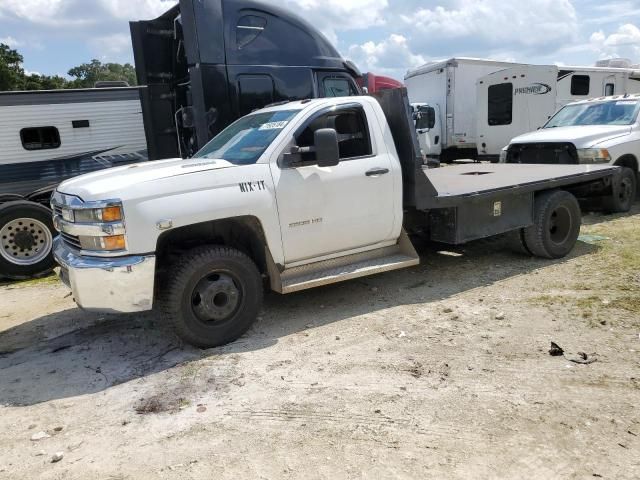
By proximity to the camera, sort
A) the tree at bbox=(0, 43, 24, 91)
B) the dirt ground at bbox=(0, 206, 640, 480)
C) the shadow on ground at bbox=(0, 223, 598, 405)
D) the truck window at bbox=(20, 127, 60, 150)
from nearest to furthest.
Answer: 1. the dirt ground at bbox=(0, 206, 640, 480)
2. the shadow on ground at bbox=(0, 223, 598, 405)
3. the truck window at bbox=(20, 127, 60, 150)
4. the tree at bbox=(0, 43, 24, 91)

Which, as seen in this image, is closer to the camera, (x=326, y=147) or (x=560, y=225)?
(x=326, y=147)

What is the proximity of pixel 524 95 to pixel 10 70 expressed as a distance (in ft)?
138

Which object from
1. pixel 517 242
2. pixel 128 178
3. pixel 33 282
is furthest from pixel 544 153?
pixel 33 282

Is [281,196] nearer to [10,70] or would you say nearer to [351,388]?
[351,388]

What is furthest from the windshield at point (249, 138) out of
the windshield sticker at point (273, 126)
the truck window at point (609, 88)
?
the truck window at point (609, 88)

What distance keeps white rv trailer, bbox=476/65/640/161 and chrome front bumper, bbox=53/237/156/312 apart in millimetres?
12971

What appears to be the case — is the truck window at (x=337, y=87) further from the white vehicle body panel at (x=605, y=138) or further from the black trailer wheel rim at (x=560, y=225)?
the white vehicle body panel at (x=605, y=138)

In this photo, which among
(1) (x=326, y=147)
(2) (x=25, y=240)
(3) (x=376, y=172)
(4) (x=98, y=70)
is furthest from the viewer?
(4) (x=98, y=70)

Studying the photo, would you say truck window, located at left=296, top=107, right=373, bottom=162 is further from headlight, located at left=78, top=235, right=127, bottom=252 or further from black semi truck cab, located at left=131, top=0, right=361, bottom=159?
black semi truck cab, located at left=131, top=0, right=361, bottom=159

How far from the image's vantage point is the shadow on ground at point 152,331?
415 cm

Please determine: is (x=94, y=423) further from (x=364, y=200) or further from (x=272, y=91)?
(x=272, y=91)

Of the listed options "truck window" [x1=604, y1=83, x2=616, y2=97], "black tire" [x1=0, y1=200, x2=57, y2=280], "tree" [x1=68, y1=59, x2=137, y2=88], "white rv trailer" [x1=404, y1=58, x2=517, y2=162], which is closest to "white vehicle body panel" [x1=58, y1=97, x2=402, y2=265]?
"black tire" [x1=0, y1=200, x2=57, y2=280]

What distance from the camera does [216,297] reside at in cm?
446

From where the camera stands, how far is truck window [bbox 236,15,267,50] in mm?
7520
